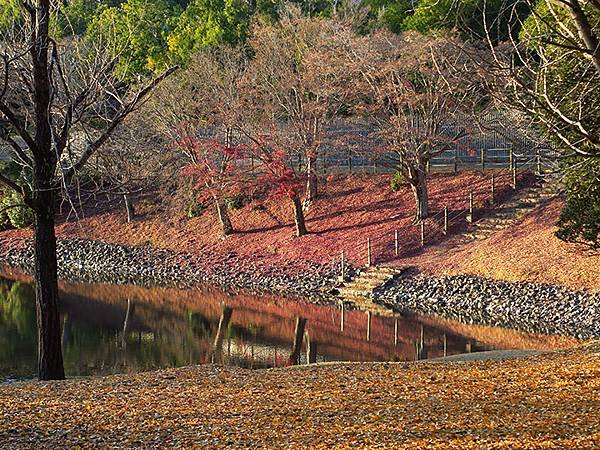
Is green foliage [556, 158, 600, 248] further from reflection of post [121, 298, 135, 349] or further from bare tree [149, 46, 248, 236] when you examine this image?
bare tree [149, 46, 248, 236]

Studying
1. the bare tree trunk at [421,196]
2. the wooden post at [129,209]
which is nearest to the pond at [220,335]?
the bare tree trunk at [421,196]

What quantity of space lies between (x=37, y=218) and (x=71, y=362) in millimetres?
6758

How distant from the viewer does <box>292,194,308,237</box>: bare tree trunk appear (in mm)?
32781

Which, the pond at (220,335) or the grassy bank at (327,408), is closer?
the grassy bank at (327,408)

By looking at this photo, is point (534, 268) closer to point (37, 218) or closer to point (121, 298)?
point (121, 298)

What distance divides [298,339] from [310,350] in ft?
4.03

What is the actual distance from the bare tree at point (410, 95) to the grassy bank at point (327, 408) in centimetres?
1590

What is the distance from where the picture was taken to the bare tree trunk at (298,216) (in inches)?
1291

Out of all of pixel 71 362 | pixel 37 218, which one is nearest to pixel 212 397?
pixel 37 218

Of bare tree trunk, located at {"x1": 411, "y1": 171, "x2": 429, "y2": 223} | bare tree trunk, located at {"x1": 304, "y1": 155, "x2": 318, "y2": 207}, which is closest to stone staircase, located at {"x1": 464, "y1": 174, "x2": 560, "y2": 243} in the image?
bare tree trunk, located at {"x1": 411, "y1": 171, "x2": 429, "y2": 223}

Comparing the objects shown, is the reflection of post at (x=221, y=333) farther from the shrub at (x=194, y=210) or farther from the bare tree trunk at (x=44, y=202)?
the shrub at (x=194, y=210)

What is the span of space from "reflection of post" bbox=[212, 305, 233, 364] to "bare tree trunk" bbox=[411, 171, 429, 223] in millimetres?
9079

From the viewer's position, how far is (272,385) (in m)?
11.4

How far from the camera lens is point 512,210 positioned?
30.3 metres
